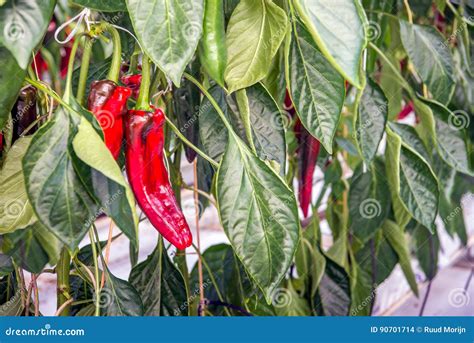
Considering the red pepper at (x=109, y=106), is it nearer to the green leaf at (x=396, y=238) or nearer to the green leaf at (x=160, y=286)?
the green leaf at (x=160, y=286)

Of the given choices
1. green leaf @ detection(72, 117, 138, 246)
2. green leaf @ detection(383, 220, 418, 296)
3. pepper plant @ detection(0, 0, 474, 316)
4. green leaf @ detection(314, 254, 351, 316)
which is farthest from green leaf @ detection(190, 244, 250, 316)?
green leaf @ detection(72, 117, 138, 246)

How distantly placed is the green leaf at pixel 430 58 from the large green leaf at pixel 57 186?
0.50 meters

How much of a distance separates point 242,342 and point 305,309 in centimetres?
56

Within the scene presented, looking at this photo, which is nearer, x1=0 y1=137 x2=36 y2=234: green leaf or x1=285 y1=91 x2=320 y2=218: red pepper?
x1=0 y1=137 x2=36 y2=234: green leaf

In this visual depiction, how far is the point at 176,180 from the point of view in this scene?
0.83 meters

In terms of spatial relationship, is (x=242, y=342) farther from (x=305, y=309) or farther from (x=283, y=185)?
(x=305, y=309)

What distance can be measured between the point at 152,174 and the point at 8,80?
0.17m

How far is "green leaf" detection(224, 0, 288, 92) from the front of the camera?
1.90 feet
